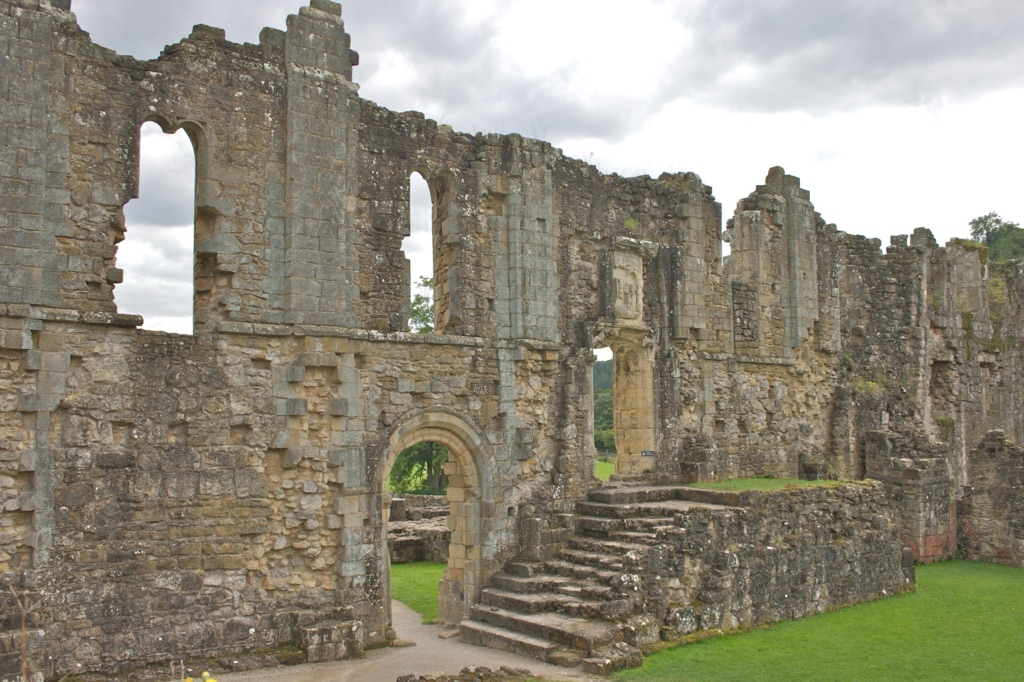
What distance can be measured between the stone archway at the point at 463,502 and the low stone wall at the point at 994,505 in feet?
40.6

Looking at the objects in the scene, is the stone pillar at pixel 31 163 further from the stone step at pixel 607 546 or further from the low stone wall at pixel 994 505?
the low stone wall at pixel 994 505

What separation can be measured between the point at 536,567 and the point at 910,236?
47.6ft

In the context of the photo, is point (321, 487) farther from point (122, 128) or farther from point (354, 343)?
point (122, 128)

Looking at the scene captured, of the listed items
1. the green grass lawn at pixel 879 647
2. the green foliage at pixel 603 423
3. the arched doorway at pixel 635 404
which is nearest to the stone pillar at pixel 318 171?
the arched doorway at pixel 635 404

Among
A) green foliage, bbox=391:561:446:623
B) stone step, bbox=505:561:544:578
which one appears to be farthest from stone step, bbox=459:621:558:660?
green foliage, bbox=391:561:446:623

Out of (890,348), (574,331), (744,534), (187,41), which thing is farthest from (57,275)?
(890,348)

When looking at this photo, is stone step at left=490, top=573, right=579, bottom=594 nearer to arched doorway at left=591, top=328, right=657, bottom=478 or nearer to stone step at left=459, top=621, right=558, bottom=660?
stone step at left=459, top=621, right=558, bottom=660

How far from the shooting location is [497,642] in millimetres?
12773

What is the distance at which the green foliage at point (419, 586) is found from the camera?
1602cm

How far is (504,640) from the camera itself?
498 inches

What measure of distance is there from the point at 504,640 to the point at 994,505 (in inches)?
522

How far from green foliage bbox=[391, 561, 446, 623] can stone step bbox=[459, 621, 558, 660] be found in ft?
5.90

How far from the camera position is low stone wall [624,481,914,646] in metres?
13.1

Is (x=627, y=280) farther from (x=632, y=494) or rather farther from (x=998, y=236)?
(x=998, y=236)
